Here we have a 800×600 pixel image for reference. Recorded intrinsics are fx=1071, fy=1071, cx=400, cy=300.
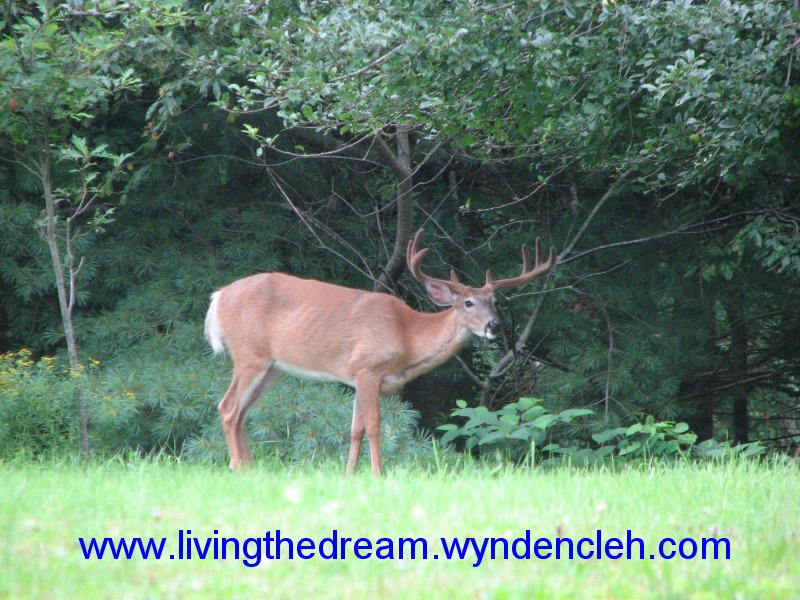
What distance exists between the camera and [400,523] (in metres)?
4.14

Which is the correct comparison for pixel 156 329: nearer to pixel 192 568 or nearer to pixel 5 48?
pixel 5 48

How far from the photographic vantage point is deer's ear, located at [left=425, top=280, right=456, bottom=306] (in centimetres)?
779

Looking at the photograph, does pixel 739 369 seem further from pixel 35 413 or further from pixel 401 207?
A: pixel 35 413

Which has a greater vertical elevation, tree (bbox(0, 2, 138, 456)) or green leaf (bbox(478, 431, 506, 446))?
tree (bbox(0, 2, 138, 456))

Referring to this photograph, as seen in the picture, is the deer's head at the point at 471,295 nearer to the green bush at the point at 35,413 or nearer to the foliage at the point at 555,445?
the foliage at the point at 555,445

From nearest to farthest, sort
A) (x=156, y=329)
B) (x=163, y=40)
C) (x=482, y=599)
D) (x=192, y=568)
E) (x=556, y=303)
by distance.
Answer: (x=482, y=599) < (x=192, y=568) < (x=163, y=40) < (x=156, y=329) < (x=556, y=303)

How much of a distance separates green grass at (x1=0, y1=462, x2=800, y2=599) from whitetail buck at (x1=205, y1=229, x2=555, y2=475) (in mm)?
1457

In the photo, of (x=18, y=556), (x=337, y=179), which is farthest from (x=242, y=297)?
(x=18, y=556)

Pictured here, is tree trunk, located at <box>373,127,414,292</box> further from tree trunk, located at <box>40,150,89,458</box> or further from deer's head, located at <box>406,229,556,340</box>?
tree trunk, located at <box>40,150,89,458</box>

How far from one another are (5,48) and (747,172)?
16.2 ft

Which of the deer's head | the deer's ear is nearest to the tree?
the deer's head

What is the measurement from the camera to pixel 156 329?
9.50 meters

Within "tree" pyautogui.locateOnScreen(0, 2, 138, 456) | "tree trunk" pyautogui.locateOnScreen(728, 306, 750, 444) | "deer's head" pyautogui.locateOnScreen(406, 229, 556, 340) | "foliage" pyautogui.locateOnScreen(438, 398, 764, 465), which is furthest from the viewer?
"tree trunk" pyautogui.locateOnScreen(728, 306, 750, 444)

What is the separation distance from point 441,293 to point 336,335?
868 mm
